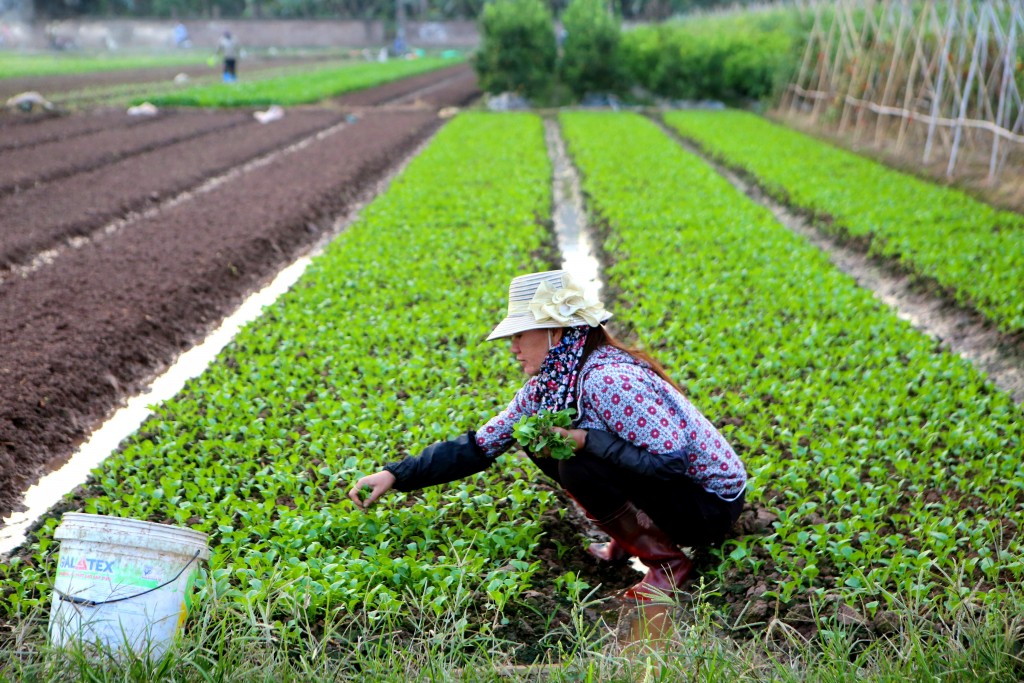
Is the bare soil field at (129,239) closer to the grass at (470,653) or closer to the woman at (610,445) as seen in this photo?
the grass at (470,653)

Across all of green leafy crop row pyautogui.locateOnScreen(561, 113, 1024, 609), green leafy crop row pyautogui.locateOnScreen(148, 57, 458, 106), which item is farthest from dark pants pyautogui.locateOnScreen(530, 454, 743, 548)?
green leafy crop row pyautogui.locateOnScreen(148, 57, 458, 106)

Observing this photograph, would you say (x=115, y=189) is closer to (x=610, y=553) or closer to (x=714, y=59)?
(x=610, y=553)

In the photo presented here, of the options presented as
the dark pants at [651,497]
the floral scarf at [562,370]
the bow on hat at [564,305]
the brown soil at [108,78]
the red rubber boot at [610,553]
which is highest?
the bow on hat at [564,305]

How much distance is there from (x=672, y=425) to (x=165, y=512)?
236cm

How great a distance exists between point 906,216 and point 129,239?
8.53 metres

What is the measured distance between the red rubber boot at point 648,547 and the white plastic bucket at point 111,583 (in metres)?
1.76

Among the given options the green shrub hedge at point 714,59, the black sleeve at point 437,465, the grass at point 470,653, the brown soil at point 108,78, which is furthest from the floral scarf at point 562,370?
the brown soil at point 108,78

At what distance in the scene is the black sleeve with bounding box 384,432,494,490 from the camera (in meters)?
3.89

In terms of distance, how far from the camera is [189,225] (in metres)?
10.6

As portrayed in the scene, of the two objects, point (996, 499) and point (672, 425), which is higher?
point (672, 425)

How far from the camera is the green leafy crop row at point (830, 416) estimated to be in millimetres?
3918

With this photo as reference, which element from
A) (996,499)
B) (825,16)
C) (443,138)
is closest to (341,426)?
(996,499)

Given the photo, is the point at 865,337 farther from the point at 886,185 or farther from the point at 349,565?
the point at 886,185

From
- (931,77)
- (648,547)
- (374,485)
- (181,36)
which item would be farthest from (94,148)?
(181,36)
